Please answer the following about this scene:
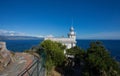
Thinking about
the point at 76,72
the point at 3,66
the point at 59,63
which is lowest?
the point at 76,72

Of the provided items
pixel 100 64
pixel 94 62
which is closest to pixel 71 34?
pixel 94 62

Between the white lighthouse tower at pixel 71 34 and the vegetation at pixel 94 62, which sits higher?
the white lighthouse tower at pixel 71 34

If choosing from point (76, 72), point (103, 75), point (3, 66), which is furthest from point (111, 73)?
point (3, 66)

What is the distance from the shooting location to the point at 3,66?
1340 centimetres

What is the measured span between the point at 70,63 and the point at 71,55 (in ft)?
15.0

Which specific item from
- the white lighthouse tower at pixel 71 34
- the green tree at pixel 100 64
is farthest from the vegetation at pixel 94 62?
the white lighthouse tower at pixel 71 34

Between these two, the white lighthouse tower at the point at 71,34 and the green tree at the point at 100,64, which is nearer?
the green tree at the point at 100,64

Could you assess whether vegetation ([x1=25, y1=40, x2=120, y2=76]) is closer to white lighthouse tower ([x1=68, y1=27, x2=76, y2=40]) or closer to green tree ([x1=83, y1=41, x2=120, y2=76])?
green tree ([x1=83, y1=41, x2=120, y2=76])

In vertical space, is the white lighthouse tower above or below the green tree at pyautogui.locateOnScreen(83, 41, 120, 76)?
above

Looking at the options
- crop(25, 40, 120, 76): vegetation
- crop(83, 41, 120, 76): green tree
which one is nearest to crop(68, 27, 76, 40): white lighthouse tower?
crop(25, 40, 120, 76): vegetation

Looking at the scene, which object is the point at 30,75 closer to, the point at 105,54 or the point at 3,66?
the point at 3,66

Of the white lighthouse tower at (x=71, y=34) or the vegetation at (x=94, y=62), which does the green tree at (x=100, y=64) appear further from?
the white lighthouse tower at (x=71, y=34)

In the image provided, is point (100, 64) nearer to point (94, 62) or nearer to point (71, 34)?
point (94, 62)

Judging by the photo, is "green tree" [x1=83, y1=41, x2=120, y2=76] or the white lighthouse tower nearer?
"green tree" [x1=83, y1=41, x2=120, y2=76]
